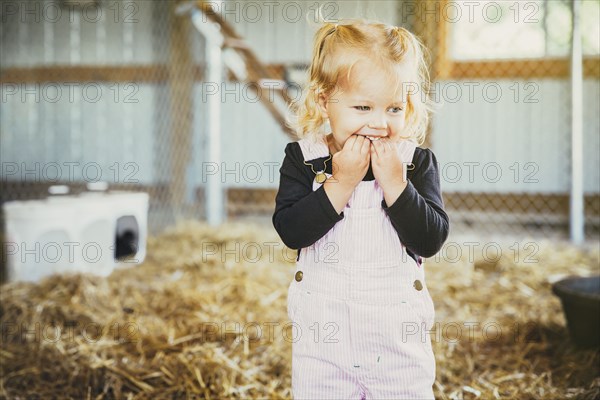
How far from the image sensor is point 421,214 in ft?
3.84

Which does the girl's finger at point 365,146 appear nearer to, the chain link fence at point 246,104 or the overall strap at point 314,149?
the overall strap at point 314,149

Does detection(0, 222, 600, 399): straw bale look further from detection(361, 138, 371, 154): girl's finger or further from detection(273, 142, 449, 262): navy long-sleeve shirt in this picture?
detection(361, 138, 371, 154): girl's finger

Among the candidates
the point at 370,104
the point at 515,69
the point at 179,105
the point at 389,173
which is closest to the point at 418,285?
the point at 389,173

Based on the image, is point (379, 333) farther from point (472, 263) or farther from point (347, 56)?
point (472, 263)

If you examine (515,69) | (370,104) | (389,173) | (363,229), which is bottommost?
(363,229)

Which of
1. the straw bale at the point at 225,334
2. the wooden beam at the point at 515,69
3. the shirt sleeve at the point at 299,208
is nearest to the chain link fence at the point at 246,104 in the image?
the wooden beam at the point at 515,69

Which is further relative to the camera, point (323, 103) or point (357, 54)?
point (323, 103)

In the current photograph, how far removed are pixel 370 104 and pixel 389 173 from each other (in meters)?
0.13

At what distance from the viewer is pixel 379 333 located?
1218 millimetres

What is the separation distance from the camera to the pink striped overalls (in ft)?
4.00

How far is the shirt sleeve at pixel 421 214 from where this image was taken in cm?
116

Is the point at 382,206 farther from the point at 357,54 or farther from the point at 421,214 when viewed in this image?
the point at 357,54

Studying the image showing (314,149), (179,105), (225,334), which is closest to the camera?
(314,149)

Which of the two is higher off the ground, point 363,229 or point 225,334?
point 363,229
